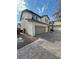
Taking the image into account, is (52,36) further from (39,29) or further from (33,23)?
(33,23)

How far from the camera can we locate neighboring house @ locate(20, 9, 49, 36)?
1887 millimetres

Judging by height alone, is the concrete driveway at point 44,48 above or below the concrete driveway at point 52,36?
below

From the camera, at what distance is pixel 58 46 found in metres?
1.99

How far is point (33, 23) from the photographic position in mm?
1973

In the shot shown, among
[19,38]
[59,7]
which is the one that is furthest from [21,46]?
[59,7]

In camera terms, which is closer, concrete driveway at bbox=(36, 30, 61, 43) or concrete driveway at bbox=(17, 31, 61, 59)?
concrete driveway at bbox=(17, 31, 61, 59)

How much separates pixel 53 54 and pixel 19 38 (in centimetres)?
50

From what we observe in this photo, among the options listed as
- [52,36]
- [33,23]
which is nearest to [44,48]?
[52,36]

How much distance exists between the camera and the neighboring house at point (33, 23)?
1887 millimetres
